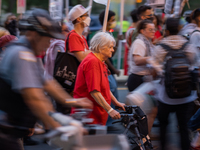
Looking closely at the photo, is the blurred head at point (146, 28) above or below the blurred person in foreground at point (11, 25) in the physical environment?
above

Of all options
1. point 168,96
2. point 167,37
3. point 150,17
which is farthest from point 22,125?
point 150,17

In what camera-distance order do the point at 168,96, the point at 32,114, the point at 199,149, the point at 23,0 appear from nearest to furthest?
the point at 32,114, the point at 168,96, the point at 199,149, the point at 23,0

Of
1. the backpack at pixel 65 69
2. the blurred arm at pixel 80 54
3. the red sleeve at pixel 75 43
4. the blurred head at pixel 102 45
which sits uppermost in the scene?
the blurred head at pixel 102 45

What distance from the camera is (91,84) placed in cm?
353

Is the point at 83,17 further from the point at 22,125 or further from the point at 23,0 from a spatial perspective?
Result: the point at 23,0

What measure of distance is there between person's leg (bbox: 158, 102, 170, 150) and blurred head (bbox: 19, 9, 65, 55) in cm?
194

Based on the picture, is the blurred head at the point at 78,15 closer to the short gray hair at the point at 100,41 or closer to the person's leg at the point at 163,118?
the short gray hair at the point at 100,41

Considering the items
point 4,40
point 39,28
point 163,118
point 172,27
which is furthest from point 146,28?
point 39,28

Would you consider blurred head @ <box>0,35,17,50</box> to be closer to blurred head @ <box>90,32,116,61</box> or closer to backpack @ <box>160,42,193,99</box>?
blurred head @ <box>90,32,116,61</box>

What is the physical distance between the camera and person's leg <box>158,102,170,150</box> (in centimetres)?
389

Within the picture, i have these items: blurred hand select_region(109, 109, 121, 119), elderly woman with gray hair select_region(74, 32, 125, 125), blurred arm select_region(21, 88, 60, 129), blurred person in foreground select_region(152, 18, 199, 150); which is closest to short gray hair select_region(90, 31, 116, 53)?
elderly woman with gray hair select_region(74, 32, 125, 125)

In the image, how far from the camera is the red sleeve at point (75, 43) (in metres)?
4.46

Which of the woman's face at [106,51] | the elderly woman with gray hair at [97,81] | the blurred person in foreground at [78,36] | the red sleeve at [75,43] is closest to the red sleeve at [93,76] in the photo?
the elderly woman with gray hair at [97,81]

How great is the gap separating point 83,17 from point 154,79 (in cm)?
146
